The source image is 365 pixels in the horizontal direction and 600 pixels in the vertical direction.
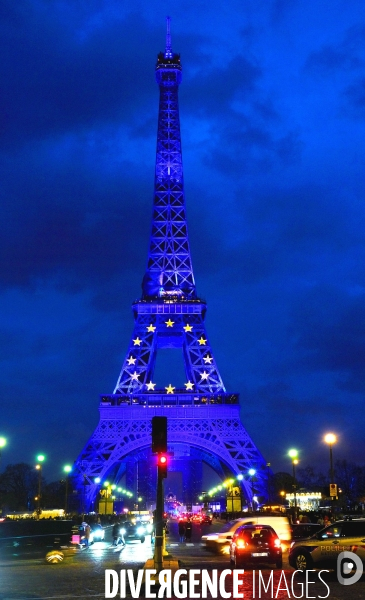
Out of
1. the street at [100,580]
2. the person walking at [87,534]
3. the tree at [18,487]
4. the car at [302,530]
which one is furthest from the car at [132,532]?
the tree at [18,487]

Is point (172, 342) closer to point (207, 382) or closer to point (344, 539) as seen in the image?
point (207, 382)

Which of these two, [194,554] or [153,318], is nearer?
[194,554]

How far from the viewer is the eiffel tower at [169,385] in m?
77.2

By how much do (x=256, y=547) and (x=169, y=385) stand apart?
61.3m

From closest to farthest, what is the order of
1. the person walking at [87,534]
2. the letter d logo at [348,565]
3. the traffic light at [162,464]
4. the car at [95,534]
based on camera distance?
the letter d logo at [348,565] → the traffic light at [162,464] → the person walking at [87,534] → the car at [95,534]

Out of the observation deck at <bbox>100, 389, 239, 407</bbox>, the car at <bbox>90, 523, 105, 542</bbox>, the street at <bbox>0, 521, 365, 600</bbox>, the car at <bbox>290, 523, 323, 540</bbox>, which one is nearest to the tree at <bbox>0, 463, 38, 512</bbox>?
the observation deck at <bbox>100, 389, 239, 407</bbox>

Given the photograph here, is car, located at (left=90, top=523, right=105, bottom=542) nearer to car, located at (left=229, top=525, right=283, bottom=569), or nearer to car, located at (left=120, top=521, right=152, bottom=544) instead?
car, located at (left=120, top=521, right=152, bottom=544)

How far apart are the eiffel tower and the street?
47211 millimetres

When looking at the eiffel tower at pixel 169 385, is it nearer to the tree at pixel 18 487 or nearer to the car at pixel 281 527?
the car at pixel 281 527

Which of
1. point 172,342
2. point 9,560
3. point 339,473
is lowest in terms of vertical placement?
point 9,560

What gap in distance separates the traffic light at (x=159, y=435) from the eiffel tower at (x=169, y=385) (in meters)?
55.6

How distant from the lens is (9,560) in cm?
3075

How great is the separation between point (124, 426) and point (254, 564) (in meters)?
55.2

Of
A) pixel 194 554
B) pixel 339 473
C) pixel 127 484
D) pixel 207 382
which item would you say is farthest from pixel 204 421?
pixel 339 473
